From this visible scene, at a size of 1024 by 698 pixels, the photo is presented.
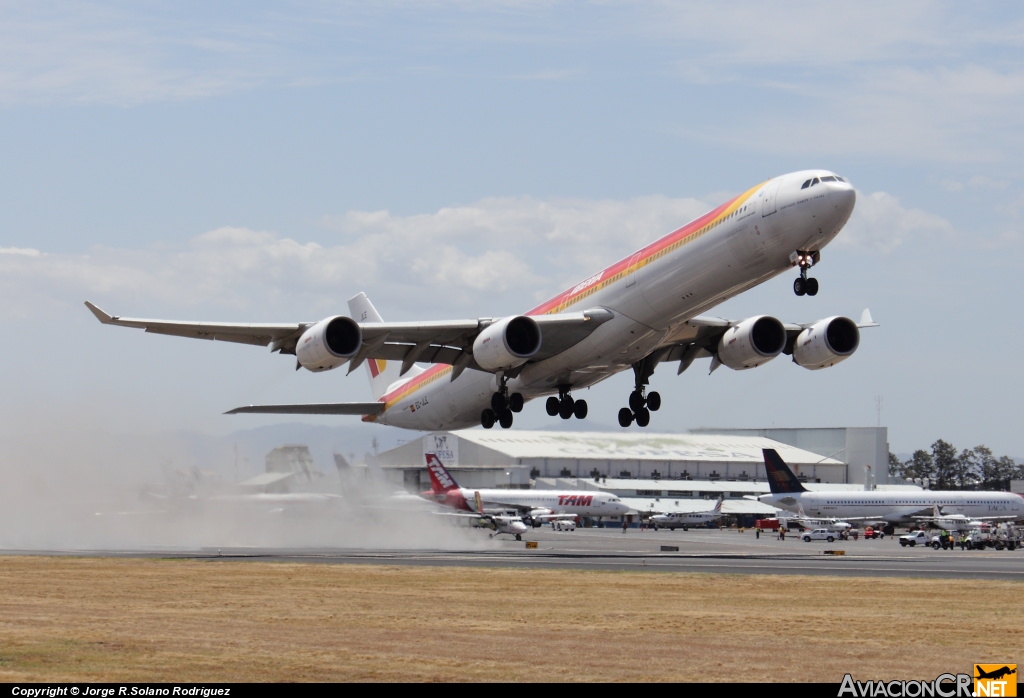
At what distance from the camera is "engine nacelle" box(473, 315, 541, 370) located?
36.4 metres

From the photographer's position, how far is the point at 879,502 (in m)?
93.2

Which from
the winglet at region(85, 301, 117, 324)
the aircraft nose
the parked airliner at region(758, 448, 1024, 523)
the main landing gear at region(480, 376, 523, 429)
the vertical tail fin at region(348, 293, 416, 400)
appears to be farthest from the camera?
the parked airliner at region(758, 448, 1024, 523)

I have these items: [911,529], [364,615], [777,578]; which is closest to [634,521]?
[911,529]

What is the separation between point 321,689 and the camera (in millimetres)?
14391

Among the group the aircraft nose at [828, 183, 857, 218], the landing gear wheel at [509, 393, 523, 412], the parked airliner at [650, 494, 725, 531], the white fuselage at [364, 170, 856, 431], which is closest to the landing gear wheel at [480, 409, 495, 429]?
the white fuselage at [364, 170, 856, 431]

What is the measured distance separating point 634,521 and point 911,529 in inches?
1034

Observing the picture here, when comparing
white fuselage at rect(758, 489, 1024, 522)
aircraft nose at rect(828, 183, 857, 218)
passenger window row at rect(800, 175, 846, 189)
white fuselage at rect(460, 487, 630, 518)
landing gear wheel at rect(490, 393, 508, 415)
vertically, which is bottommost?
white fuselage at rect(460, 487, 630, 518)

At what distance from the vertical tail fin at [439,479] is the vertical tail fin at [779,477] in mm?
26954

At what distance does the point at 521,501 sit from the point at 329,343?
2482 inches

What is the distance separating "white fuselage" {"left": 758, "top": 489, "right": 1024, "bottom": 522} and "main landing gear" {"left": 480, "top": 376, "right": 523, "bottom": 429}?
56.2 meters

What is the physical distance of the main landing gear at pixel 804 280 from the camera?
30922mm

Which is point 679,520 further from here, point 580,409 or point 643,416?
point 580,409

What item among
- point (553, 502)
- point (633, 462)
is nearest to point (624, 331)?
point (553, 502)

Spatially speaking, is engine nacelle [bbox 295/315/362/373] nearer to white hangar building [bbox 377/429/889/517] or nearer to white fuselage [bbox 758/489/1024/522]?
white fuselage [bbox 758/489/1024/522]
